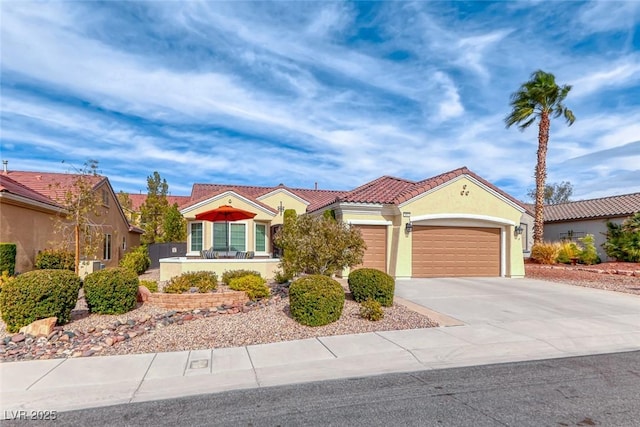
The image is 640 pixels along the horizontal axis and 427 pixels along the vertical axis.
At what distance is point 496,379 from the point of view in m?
5.38

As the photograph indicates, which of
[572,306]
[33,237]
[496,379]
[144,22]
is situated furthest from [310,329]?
[33,237]

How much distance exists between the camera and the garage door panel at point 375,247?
15.8m

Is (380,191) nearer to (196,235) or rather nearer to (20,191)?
(196,235)

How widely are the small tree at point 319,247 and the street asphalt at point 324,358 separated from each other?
8.47ft

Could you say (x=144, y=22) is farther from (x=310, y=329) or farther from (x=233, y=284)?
(x=310, y=329)

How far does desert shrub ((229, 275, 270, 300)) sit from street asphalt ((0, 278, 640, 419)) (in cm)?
337

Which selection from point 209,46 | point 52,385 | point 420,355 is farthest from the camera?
point 209,46

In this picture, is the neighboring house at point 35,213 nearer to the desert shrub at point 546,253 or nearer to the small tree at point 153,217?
the small tree at point 153,217

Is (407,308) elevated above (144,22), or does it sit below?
below

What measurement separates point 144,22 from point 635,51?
16.0 metres

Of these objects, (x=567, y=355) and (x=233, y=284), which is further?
(x=233, y=284)

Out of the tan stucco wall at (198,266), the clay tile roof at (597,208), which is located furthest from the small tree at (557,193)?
the tan stucco wall at (198,266)

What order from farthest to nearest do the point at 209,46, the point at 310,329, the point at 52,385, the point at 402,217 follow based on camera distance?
the point at 402,217
the point at 209,46
the point at 310,329
the point at 52,385

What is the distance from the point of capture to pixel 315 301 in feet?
26.6
